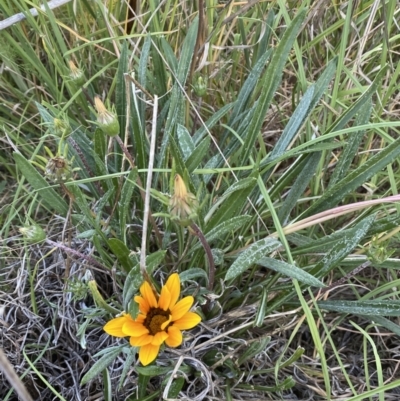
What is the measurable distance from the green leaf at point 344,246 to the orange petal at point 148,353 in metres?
0.31

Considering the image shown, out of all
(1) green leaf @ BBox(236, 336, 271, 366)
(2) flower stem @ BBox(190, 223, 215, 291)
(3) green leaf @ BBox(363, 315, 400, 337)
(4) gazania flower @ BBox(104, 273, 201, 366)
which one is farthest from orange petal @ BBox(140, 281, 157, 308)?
(3) green leaf @ BBox(363, 315, 400, 337)

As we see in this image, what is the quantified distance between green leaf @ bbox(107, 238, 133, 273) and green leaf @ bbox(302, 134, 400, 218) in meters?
0.36

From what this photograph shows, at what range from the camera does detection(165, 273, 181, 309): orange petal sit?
0.84m

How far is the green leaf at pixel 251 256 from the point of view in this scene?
2.60ft

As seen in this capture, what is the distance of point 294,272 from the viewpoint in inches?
32.7

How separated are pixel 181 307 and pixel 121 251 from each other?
14 centimetres

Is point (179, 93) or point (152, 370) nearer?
point (152, 370)

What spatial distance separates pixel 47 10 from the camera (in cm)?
108

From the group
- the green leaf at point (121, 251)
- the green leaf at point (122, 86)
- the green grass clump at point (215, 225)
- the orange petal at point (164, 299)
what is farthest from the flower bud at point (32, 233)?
the green leaf at point (122, 86)

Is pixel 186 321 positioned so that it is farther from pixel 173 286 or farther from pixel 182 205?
pixel 182 205

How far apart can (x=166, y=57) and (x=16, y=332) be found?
0.67 metres

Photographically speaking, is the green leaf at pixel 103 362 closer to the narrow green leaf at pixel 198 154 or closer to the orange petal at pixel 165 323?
the orange petal at pixel 165 323

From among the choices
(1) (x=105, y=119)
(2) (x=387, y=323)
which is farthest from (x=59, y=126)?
(2) (x=387, y=323)

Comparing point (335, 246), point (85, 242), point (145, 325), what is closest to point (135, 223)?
point (85, 242)
